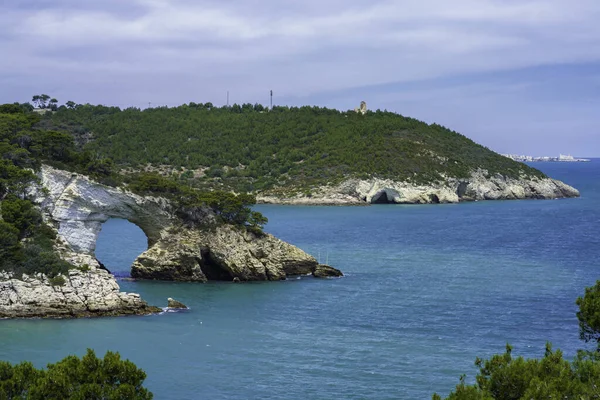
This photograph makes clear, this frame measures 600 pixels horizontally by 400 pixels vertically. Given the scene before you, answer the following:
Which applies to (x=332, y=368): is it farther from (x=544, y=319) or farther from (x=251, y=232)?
(x=251, y=232)

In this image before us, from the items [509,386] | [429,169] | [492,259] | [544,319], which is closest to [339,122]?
[429,169]

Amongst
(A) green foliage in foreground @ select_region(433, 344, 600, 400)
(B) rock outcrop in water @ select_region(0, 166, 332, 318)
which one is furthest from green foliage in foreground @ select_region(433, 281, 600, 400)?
(B) rock outcrop in water @ select_region(0, 166, 332, 318)

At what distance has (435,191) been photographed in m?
119

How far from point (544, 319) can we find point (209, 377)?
1637 cm

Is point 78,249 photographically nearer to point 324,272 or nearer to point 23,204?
point 23,204

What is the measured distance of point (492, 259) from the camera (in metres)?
56.6

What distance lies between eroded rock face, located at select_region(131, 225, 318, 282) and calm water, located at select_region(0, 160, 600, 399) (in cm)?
119

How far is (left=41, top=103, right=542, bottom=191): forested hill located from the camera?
122062 millimetres

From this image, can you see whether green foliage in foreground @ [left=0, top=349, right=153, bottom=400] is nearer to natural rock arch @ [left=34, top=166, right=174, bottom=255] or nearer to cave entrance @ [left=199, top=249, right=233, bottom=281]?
natural rock arch @ [left=34, top=166, right=174, bottom=255]

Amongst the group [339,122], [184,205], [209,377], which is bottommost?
[209,377]

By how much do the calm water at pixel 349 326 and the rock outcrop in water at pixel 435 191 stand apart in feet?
166

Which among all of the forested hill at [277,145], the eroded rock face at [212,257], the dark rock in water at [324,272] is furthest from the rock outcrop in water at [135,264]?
the forested hill at [277,145]

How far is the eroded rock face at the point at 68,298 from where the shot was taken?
3278 cm

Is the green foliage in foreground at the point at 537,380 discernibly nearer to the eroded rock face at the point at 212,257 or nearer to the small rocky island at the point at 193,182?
the small rocky island at the point at 193,182
